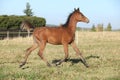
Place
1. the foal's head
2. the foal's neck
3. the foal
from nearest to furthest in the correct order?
1. the foal
2. the foal's neck
3. the foal's head

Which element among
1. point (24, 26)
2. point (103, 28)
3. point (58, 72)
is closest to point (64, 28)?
point (24, 26)

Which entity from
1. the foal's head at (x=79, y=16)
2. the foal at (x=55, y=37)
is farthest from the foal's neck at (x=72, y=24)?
the foal's head at (x=79, y=16)

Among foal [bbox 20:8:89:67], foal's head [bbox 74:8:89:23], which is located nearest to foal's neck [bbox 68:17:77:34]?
foal [bbox 20:8:89:67]

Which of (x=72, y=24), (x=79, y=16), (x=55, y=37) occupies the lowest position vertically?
(x=55, y=37)

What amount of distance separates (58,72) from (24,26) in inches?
146

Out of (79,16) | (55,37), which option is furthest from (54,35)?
(79,16)

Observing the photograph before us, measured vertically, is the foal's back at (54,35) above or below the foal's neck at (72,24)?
below

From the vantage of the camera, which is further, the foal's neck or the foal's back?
the foal's neck

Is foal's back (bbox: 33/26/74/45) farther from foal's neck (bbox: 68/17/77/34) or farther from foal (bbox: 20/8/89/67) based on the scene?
foal's neck (bbox: 68/17/77/34)

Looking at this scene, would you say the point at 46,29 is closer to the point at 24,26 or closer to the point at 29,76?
the point at 24,26

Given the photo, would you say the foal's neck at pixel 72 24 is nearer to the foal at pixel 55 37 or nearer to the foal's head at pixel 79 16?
the foal at pixel 55 37

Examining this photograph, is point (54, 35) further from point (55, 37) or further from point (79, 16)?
point (79, 16)

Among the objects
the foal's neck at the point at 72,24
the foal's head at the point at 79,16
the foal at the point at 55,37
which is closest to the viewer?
the foal at the point at 55,37

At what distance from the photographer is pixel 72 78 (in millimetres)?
9438
